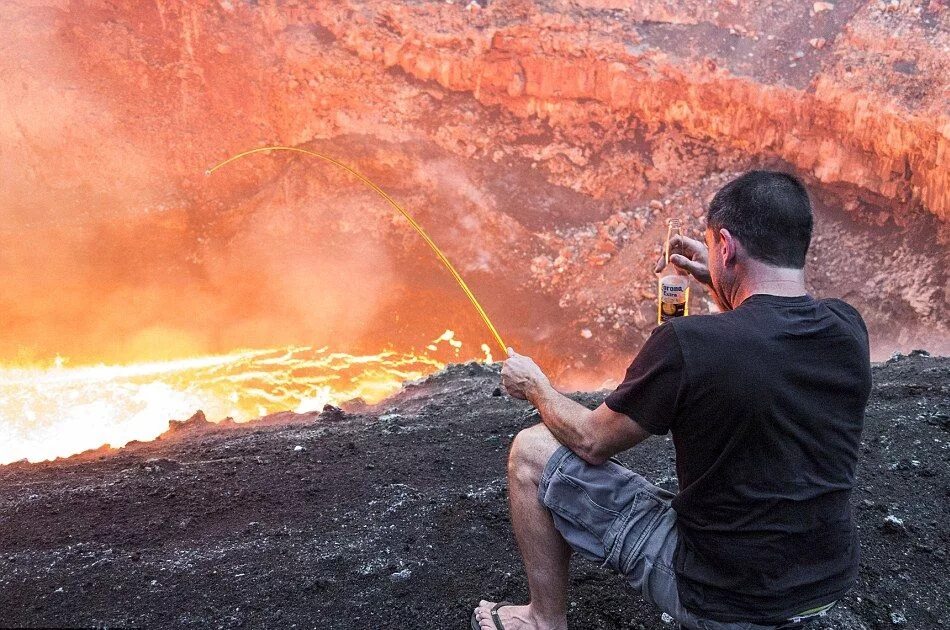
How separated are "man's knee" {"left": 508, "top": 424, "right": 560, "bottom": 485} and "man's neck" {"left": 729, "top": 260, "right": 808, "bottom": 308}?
824mm

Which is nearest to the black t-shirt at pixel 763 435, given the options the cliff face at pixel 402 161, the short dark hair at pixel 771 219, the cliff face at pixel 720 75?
the short dark hair at pixel 771 219

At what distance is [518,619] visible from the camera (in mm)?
2758

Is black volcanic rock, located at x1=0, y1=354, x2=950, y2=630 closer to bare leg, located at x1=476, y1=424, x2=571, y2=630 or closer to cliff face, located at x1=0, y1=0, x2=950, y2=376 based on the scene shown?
bare leg, located at x1=476, y1=424, x2=571, y2=630

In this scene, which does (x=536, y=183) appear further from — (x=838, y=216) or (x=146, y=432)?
(x=146, y=432)

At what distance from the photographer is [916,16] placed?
905 cm

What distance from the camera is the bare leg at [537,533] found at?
2525mm

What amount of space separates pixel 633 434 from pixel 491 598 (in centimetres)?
132

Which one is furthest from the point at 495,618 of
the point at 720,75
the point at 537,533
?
the point at 720,75

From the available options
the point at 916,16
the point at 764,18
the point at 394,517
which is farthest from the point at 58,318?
the point at 916,16

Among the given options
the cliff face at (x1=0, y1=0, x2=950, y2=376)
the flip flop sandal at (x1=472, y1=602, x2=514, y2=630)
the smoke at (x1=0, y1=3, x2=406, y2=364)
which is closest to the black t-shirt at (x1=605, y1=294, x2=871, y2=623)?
the flip flop sandal at (x1=472, y1=602, x2=514, y2=630)

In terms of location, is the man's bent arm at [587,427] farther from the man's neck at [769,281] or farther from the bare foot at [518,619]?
the bare foot at [518,619]

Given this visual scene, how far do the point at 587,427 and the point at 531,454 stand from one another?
0.89ft

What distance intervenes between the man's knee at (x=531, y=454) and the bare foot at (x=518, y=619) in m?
0.60

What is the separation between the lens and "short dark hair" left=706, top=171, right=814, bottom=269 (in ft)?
7.42
